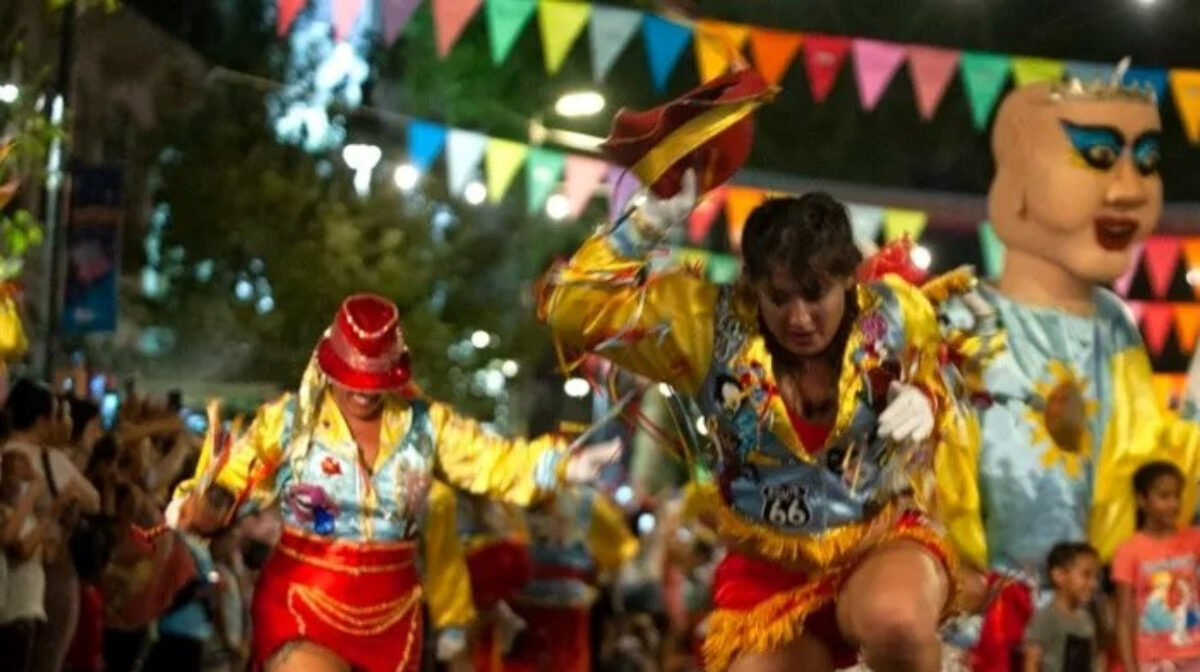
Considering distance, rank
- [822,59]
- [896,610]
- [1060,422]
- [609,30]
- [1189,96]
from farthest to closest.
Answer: [822,59] < [609,30] < [1189,96] < [1060,422] < [896,610]

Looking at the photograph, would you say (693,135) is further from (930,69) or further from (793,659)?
(930,69)

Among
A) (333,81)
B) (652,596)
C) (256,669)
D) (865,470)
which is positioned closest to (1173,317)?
(652,596)

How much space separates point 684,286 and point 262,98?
61.5 feet

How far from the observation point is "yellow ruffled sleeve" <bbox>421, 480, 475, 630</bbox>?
9.12 metres

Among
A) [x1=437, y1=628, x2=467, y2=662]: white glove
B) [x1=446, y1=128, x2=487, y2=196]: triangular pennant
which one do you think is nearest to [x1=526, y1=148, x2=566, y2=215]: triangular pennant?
[x1=446, y1=128, x2=487, y2=196]: triangular pennant

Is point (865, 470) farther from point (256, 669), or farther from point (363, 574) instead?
point (256, 669)

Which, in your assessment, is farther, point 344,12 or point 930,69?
point 930,69

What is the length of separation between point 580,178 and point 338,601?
9794 millimetres

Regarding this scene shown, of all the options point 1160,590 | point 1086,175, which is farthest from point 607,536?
point 1086,175

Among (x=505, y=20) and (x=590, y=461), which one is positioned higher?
(x=505, y=20)

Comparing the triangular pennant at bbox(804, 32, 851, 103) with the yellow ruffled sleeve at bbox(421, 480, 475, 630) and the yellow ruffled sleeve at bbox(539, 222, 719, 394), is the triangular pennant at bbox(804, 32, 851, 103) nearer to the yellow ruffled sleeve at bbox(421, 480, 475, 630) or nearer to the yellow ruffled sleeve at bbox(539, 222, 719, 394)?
the yellow ruffled sleeve at bbox(421, 480, 475, 630)

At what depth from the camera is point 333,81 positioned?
25.5 meters

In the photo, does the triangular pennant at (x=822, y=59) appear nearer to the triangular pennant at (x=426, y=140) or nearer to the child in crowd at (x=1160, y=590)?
the triangular pennant at (x=426, y=140)

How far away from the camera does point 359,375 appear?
8.22m
